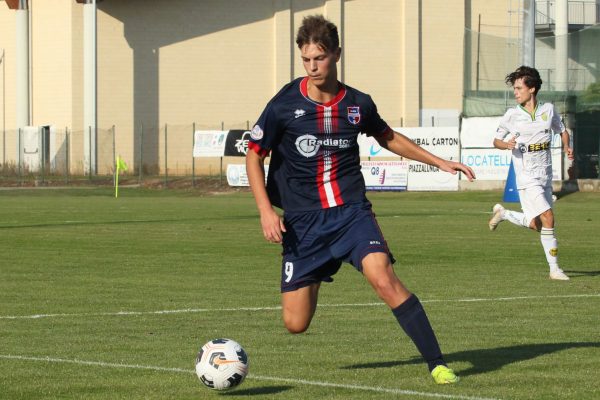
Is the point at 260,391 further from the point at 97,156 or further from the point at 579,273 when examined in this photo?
the point at 97,156

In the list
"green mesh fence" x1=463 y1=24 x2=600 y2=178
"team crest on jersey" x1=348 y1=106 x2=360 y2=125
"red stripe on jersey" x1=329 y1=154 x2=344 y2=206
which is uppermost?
"green mesh fence" x1=463 y1=24 x2=600 y2=178

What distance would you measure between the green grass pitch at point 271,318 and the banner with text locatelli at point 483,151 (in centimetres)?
1712

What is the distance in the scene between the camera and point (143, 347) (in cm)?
920

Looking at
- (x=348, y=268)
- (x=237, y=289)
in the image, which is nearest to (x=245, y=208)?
(x=348, y=268)

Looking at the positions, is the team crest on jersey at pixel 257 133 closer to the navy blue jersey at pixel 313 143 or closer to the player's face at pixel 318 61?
the navy blue jersey at pixel 313 143

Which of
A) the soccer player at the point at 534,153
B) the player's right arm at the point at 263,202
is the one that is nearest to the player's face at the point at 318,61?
the player's right arm at the point at 263,202

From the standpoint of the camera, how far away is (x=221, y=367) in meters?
7.30

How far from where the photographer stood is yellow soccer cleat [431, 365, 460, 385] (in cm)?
743

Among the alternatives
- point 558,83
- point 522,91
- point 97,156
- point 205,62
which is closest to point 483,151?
point 558,83

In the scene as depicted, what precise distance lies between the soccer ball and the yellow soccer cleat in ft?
3.61

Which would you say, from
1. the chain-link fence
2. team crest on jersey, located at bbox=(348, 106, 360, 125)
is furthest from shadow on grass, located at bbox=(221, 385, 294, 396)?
the chain-link fence

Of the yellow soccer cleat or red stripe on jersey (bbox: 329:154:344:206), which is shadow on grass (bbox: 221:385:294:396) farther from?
red stripe on jersey (bbox: 329:154:344:206)

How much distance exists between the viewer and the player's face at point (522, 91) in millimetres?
14594

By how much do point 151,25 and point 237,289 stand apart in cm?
4380
